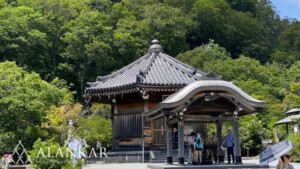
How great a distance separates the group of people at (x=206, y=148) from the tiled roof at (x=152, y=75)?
17.4ft

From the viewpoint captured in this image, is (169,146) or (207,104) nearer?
(207,104)

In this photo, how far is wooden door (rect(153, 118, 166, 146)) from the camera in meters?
23.5

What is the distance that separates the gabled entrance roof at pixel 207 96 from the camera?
15727mm

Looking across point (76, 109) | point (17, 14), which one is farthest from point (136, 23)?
point (76, 109)

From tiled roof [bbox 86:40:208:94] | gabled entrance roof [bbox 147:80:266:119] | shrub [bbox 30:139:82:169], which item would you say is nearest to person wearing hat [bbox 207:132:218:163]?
gabled entrance roof [bbox 147:80:266:119]

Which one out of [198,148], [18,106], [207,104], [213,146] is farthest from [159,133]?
[18,106]

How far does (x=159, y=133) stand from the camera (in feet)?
77.5

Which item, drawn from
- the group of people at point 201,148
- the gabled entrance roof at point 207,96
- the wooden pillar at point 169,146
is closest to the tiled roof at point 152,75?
the wooden pillar at point 169,146

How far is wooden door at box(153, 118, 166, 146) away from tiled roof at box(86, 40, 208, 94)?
221 cm

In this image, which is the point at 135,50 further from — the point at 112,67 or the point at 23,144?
the point at 23,144

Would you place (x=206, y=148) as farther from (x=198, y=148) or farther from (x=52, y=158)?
(x=52, y=158)

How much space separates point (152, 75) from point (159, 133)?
3211 millimetres

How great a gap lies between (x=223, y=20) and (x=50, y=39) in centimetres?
2900

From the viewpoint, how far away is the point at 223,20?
68.6 m
